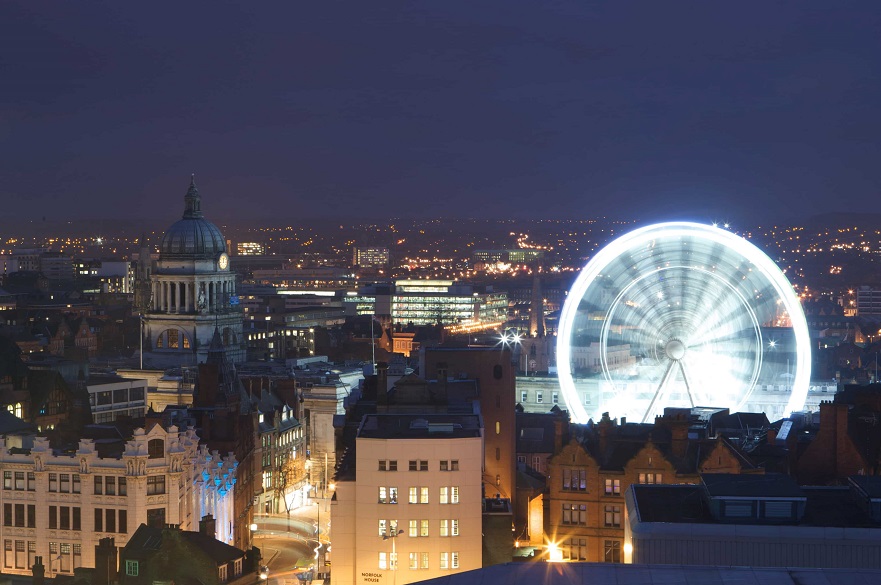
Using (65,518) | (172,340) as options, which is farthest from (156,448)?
(172,340)

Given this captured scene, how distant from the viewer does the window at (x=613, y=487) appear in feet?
235

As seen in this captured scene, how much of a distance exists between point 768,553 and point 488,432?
32131 millimetres

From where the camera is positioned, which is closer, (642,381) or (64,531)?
(64,531)

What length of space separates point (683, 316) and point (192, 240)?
254 feet

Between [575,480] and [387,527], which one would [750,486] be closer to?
[387,527]

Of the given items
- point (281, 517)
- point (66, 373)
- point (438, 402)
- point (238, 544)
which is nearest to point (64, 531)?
point (238, 544)

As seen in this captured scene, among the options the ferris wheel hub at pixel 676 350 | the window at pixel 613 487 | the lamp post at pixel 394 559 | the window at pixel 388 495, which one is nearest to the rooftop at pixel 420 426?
the window at pixel 388 495

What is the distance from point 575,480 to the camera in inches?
2844

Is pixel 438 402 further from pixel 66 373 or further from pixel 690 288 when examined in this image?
pixel 66 373

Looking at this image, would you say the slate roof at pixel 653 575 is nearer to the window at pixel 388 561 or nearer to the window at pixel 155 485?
the window at pixel 388 561

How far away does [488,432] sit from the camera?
78250mm

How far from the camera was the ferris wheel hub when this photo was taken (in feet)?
297

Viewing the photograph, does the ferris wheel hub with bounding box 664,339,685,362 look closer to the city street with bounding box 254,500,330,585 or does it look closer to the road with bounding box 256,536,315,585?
the city street with bounding box 254,500,330,585

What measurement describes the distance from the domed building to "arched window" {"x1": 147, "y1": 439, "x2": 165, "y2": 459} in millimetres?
84113
